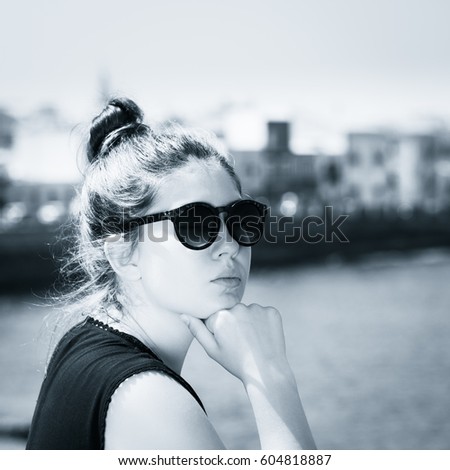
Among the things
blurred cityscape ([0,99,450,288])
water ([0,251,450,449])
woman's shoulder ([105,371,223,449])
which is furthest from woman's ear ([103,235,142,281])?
blurred cityscape ([0,99,450,288])

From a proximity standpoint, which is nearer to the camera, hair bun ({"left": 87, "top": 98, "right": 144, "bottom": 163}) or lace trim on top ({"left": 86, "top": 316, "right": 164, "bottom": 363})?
lace trim on top ({"left": 86, "top": 316, "right": 164, "bottom": 363})

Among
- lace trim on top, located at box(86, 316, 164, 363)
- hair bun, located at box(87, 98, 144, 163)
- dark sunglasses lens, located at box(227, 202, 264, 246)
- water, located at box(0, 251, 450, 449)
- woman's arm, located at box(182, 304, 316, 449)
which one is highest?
hair bun, located at box(87, 98, 144, 163)

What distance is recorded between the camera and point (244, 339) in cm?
111

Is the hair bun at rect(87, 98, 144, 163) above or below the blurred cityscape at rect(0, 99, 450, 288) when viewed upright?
above

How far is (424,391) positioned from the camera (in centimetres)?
1588

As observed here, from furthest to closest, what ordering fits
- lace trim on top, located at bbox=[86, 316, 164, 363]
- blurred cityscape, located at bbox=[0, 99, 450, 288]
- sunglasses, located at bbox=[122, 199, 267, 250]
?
1. blurred cityscape, located at bbox=[0, 99, 450, 288]
2. sunglasses, located at bbox=[122, 199, 267, 250]
3. lace trim on top, located at bbox=[86, 316, 164, 363]

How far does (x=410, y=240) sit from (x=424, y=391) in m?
14.4

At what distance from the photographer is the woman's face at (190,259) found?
1.16 metres

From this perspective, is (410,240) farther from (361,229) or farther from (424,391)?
(424,391)

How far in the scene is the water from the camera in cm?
1349

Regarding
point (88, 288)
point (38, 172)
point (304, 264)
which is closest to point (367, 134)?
point (304, 264)

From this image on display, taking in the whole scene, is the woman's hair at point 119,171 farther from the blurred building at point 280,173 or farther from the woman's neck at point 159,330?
the blurred building at point 280,173

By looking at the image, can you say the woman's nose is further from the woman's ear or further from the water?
the water

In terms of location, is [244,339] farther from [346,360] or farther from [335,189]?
[335,189]
